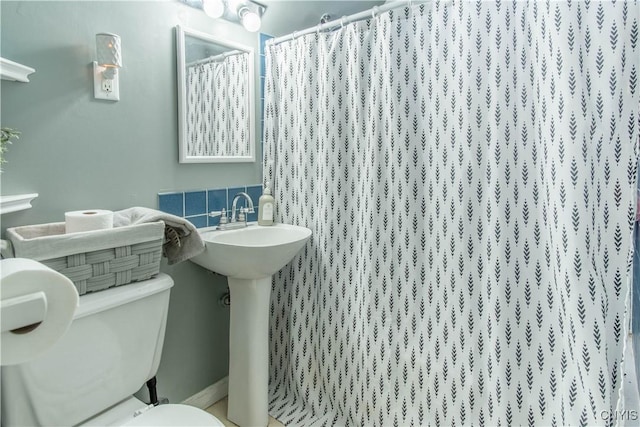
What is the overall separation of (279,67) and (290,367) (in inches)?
58.6

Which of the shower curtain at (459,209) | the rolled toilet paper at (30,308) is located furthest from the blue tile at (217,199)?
the rolled toilet paper at (30,308)

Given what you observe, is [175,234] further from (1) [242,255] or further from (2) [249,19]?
(2) [249,19]

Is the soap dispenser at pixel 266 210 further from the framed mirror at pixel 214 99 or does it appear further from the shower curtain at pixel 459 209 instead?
the framed mirror at pixel 214 99

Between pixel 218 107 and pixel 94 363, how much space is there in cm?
117

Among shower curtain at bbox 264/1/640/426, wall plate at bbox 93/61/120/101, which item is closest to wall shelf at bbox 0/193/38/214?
A: wall plate at bbox 93/61/120/101

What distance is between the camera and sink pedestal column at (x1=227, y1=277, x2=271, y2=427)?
1.75m

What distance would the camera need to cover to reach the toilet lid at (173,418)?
3.79 feet

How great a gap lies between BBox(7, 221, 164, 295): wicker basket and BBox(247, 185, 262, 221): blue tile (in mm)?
750

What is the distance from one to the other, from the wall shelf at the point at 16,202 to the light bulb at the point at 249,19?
1.13 m

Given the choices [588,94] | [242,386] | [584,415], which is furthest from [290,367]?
[588,94]

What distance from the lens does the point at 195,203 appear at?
1795mm

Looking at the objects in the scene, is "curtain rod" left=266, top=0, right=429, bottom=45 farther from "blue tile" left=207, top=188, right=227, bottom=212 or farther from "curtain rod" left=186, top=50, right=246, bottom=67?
"blue tile" left=207, top=188, right=227, bottom=212

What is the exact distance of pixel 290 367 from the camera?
202 cm

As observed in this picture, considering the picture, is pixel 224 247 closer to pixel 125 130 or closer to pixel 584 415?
pixel 125 130
